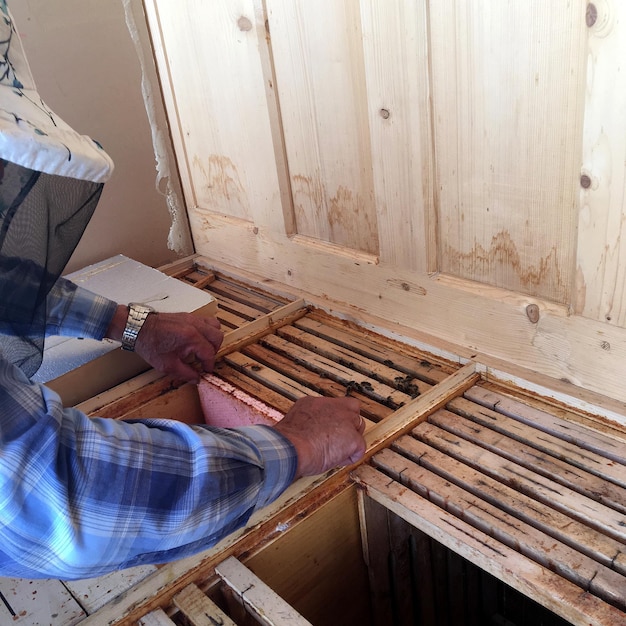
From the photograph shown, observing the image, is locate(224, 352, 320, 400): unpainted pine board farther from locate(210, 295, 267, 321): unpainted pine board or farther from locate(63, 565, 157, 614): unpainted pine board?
locate(63, 565, 157, 614): unpainted pine board

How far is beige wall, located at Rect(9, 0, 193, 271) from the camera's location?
1666 millimetres

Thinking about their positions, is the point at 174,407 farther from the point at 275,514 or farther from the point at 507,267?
the point at 507,267

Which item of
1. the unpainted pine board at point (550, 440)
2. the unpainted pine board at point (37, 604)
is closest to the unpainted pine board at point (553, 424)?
the unpainted pine board at point (550, 440)

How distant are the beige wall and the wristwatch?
1.84 ft

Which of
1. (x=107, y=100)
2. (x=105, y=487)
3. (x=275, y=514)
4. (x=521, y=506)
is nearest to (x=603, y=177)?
(x=521, y=506)

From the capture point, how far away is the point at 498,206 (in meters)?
1.16

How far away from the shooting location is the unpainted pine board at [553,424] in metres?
1.03

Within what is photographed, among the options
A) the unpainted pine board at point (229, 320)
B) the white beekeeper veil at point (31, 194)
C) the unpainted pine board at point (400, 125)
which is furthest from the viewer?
the unpainted pine board at point (229, 320)

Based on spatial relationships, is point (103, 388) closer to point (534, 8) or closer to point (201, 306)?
point (201, 306)

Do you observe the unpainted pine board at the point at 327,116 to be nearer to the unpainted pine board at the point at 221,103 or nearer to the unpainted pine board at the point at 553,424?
the unpainted pine board at the point at 221,103

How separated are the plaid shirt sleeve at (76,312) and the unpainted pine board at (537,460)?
2.29ft

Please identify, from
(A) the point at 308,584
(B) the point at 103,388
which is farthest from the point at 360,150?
(A) the point at 308,584

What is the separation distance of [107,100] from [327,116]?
0.74 meters

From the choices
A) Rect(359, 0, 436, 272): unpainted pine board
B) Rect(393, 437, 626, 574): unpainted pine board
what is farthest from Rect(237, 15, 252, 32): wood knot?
Rect(393, 437, 626, 574): unpainted pine board
